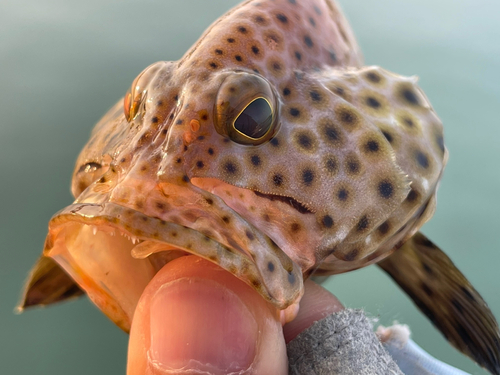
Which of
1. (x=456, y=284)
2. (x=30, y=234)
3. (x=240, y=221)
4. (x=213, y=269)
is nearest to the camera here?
(x=240, y=221)

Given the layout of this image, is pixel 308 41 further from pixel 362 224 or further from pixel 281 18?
pixel 362 224

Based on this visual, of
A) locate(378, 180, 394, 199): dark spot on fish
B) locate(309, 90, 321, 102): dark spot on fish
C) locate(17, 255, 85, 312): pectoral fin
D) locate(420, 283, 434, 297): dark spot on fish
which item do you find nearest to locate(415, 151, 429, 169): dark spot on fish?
locate(378, 180, 394, 199): dark spot on fish

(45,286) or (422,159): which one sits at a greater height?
(422,159)

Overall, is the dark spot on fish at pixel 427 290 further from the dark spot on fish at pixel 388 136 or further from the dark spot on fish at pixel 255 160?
the dark spot on fish at pixel 255 160

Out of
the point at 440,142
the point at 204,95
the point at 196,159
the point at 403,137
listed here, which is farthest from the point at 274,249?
the point at 440,142

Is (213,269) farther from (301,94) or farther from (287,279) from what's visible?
(301,94)

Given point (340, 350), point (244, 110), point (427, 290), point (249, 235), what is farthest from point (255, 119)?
point (427, 290)
